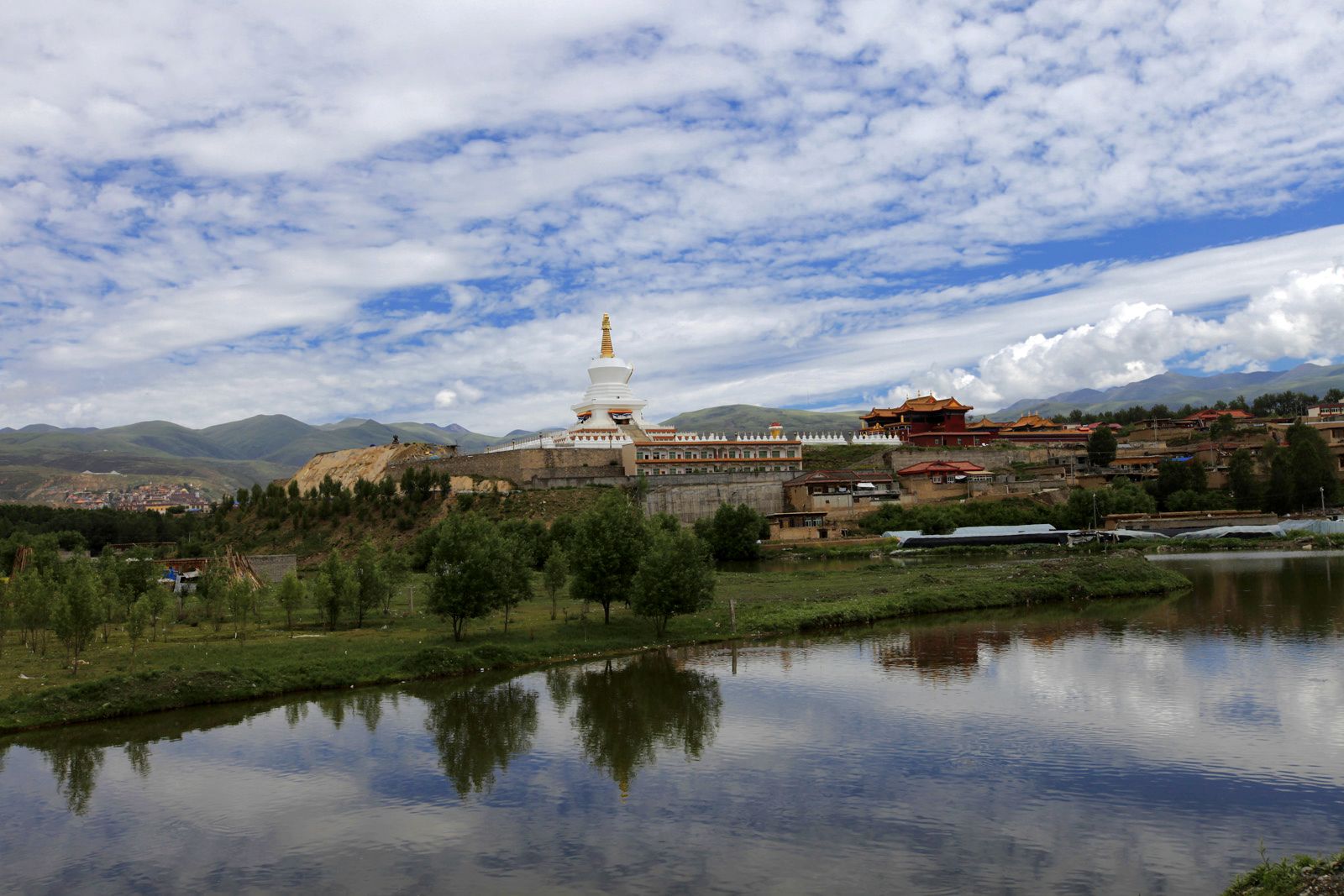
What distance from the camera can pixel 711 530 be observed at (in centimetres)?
5769

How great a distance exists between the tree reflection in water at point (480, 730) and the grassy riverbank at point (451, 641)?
2.75 meters

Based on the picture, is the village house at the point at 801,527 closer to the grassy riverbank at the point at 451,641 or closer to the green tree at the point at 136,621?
the grassy riverbank at the point at 451,641

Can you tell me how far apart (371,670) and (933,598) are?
20.3m

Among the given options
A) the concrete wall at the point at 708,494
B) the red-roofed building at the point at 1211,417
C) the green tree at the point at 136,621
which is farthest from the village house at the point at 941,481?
the green tree at the point at 136,621

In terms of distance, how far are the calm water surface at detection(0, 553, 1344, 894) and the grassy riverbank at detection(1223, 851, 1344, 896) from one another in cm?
53

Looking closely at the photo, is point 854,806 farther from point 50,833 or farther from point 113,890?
point 50,833

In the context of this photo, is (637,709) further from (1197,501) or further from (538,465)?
(1197,501)

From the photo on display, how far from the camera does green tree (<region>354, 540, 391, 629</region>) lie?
109 ft

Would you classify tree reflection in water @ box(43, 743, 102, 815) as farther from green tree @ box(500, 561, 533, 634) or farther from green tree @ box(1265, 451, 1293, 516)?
green tree @ box(1265, 451, 1293, 516)

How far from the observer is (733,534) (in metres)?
57.5

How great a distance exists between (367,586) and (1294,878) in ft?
90.2

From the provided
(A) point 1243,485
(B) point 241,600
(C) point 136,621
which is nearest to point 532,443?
(B) point 241,600

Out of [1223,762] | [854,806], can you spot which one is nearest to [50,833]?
[854,806]

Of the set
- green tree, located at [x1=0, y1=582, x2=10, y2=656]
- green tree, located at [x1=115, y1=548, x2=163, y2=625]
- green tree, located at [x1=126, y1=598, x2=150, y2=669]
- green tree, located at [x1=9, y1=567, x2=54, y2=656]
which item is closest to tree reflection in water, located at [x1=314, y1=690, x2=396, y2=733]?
green tree, located at [x1=126, y1=598, x2=150, y2=669]
